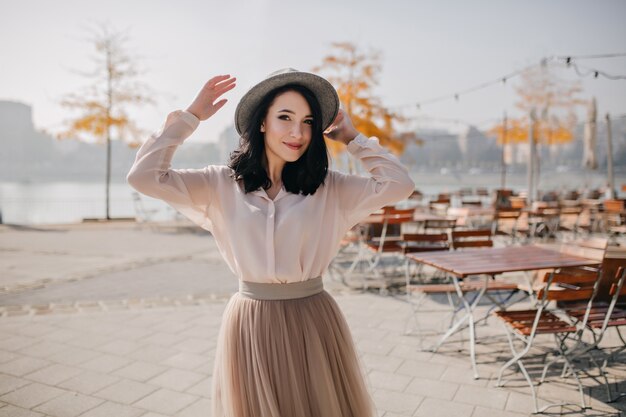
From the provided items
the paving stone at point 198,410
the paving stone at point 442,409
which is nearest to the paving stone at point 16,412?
the paving stone at point 198,410

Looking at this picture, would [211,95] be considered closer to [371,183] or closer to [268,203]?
[268,203]

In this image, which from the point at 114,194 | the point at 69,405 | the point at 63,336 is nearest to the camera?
the point at 69,405

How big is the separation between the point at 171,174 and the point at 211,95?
327 millimetres

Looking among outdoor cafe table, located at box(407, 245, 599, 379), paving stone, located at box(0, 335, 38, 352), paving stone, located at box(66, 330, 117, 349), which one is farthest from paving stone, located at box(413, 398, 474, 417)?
paving stone, located at box(0, 335, 38, 352)

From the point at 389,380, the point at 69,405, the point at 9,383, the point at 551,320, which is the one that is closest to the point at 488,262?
the point at 551,320

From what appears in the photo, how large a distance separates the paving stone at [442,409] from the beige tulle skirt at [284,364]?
151 cm

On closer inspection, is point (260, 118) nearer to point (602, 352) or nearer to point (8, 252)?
point (602, 352)

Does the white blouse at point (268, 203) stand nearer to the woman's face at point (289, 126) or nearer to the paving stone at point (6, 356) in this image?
the woman's face at point (289, 126)

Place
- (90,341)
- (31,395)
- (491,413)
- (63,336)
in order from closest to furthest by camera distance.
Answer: (491,413), (31,395), (90,341), (63,336)

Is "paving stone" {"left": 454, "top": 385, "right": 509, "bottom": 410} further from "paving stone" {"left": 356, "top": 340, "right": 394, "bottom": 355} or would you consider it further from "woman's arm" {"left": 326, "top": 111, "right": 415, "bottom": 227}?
"woman's arm" {"left": 326, "top": 111, "right": 415, "bottom": 227}

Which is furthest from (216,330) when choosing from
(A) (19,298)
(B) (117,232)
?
(B) (117,232)

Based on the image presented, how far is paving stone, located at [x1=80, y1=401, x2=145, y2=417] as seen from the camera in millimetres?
3059

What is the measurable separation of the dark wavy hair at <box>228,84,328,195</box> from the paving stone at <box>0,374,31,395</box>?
288cm

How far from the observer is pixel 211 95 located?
172 cm
